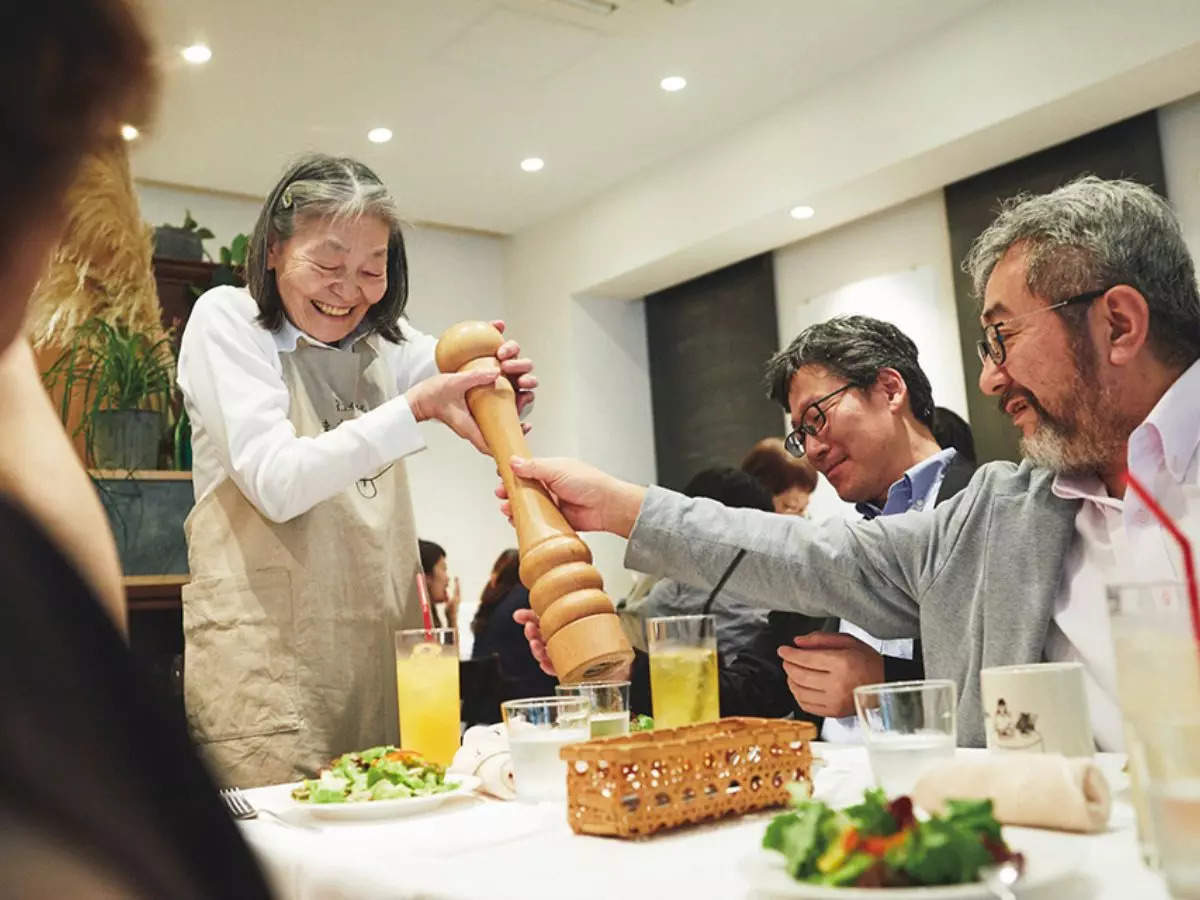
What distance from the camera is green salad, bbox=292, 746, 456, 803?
114 cm

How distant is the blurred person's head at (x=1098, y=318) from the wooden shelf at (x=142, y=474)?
248cm

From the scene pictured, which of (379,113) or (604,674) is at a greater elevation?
(379,113)

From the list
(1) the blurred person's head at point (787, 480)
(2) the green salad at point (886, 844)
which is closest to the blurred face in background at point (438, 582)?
(1) the blurred person's head at point (787, 480)

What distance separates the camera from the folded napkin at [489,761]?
1.19m

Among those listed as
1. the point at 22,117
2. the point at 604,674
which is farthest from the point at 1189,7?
the point at 22,117

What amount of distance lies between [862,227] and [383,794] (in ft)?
16.3

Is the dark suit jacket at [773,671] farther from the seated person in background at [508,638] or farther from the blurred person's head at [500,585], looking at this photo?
the blurred person's head at [500,585]

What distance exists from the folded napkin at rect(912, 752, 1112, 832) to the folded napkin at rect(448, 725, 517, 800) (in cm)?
49

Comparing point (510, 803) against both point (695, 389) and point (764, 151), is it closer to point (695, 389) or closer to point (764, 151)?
point (764, 151)

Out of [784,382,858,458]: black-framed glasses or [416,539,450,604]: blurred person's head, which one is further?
[416,539,450,604]: blurred person's head

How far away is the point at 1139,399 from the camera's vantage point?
4.85 ft

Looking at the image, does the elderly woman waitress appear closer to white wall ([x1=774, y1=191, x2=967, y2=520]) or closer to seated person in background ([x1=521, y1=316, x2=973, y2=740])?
seated person in background ([x1=521, y1=316, x2=973, y2=740])

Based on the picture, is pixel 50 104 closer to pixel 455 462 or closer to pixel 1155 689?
pixel 1155 689

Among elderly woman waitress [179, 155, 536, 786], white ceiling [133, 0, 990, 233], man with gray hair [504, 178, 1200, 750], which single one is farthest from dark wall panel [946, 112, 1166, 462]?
elderly woman waitress [179, 155, 536, 786]
